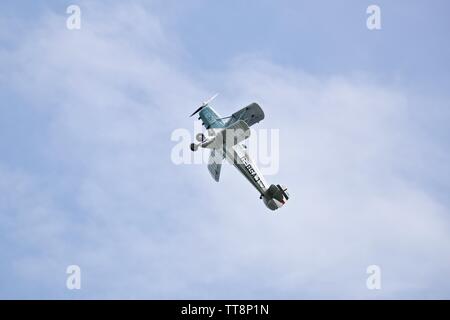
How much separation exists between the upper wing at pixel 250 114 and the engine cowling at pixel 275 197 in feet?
29.7

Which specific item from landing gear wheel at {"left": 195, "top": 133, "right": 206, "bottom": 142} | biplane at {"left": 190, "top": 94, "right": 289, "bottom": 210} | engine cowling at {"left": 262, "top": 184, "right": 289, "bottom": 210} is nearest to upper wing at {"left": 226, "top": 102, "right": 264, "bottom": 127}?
biplane at {"left": 190, "top": 94, "right": 289, "bottom": 210}

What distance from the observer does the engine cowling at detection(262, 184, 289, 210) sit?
77.6 meters

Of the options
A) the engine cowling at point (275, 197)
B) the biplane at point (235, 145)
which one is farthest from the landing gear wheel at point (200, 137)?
the engine cowling at point (275, 197)

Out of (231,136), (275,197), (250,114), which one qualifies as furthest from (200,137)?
(275,197)

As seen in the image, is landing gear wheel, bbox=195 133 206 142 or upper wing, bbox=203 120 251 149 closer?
upper wing, bbox=203 120 251 149

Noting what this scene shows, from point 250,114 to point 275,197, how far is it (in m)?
10.9

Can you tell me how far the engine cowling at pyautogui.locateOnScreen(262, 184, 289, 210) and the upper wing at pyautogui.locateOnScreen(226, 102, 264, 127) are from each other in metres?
9.05

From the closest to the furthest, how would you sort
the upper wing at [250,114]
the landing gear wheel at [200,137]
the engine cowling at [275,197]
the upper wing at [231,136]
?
1. the upper wing at [231,136]
2. the upper wing at [250,114]
3. the landing gear wheel at [200,137]
4. the engine cowling at [275,197]

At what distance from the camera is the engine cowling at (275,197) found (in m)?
77.6

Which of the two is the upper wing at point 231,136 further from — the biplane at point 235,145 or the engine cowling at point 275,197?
the engine cowling at point 275,197

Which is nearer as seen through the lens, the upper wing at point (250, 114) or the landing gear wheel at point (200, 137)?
the upper wing at point (250, 114)

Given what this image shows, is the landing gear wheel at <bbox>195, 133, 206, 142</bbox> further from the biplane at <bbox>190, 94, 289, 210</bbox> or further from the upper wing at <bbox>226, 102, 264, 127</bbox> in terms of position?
the upper wing at <bbox>226, 102, 264, 127</bbox>

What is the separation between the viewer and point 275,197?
77750mm
